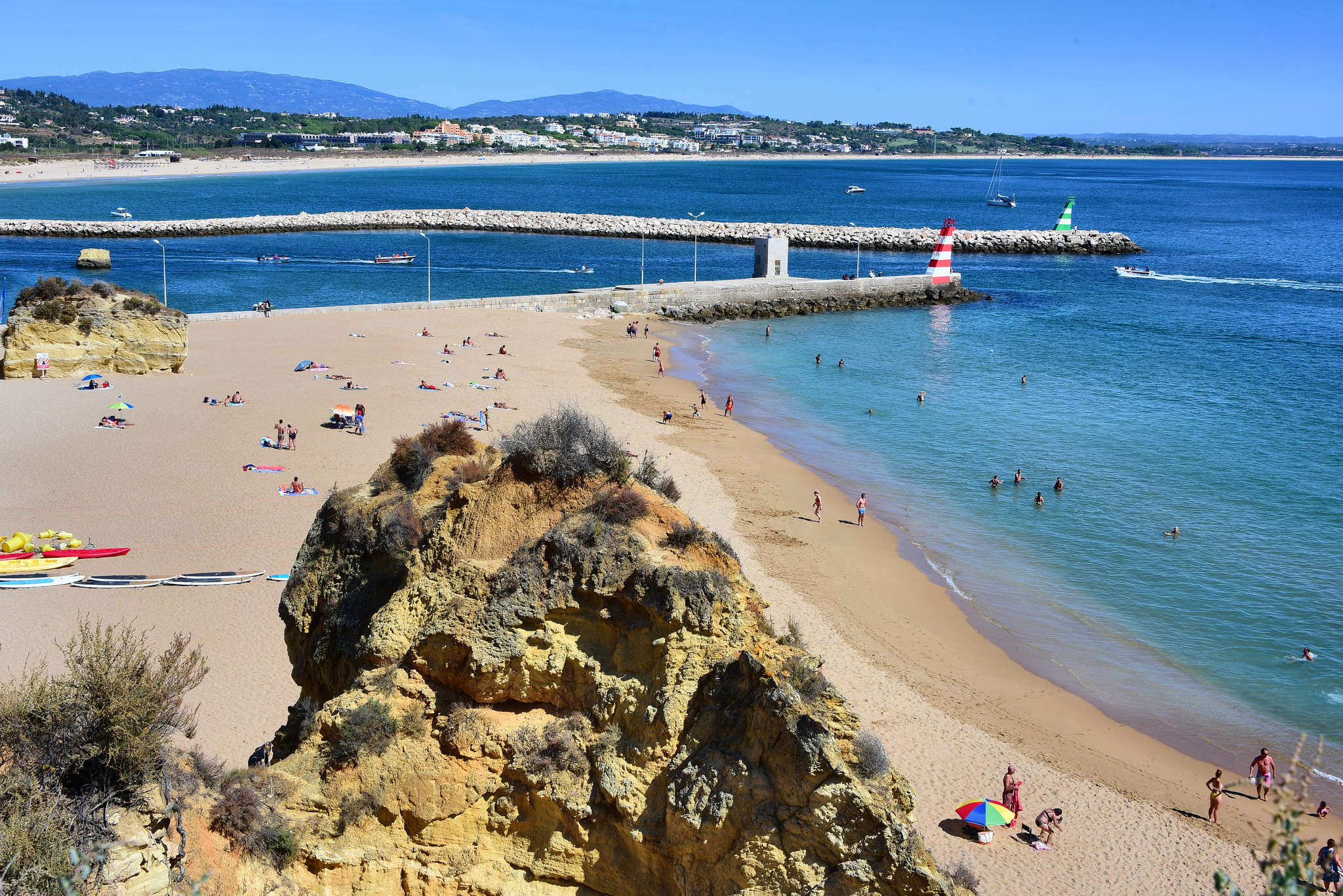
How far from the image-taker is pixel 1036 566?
2245cm

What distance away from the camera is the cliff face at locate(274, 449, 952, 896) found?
6.39 metres

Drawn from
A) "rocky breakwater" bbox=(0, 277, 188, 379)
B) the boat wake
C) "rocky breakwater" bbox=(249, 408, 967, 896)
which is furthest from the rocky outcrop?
the boat wake

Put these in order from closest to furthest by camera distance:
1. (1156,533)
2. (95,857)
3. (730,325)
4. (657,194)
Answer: (95,857)
(1156,533)
(730,325)
(657,194)

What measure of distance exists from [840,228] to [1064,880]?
81753mm

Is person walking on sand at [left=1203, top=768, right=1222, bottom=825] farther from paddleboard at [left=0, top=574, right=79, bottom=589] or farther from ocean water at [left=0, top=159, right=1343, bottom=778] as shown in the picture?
paddleboard at [left=0, top=574, right=79, bottom=589]

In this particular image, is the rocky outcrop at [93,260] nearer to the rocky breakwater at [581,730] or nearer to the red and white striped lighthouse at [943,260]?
the red and white striped lighthouse at [943,260]

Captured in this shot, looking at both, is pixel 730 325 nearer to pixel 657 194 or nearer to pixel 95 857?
pixel 95 857

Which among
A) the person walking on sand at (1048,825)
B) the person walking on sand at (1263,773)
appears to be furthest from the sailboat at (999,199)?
the person walking on sand at (1048,825)

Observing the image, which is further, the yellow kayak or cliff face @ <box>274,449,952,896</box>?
the yellow kayak

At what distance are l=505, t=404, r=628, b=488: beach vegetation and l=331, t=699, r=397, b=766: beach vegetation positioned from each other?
2.22m

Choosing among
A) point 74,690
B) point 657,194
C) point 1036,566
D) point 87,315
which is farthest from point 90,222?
point 74,690

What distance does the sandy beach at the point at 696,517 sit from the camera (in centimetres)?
1342

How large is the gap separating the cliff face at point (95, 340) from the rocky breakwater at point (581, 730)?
96.8 feet

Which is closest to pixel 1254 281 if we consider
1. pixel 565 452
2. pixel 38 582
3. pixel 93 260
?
pixel 38 582
